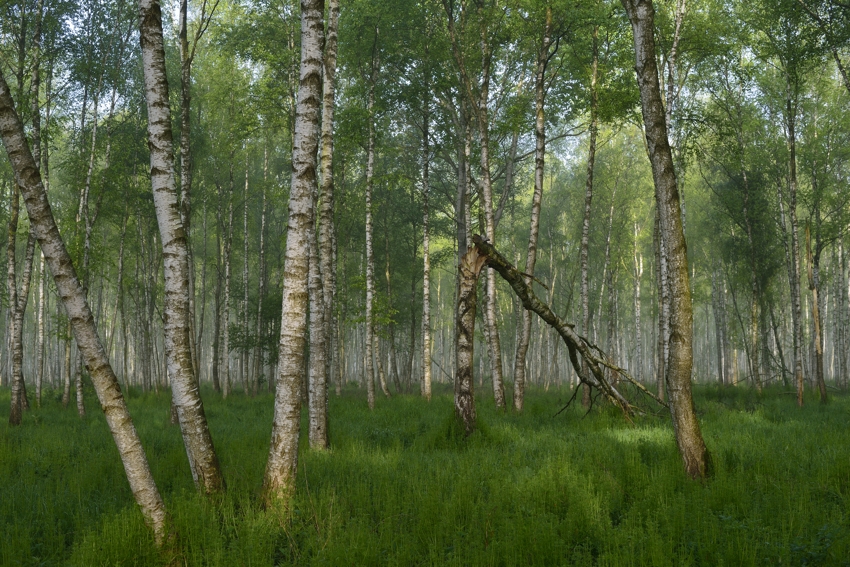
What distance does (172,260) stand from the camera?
5137 mm

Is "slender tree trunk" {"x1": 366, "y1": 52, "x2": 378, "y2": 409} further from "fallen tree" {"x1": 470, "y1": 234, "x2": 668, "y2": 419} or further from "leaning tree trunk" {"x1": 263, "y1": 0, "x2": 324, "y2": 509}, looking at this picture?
"leaning tree trunk" {"x1": 263, "y1": 0, "x2": 324, "y2": 509}

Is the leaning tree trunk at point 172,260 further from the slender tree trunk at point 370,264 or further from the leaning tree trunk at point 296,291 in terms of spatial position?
the slender tree trunk at point 370,264

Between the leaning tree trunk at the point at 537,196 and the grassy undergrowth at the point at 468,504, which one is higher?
the leaning tree trunk at the point at 537,196

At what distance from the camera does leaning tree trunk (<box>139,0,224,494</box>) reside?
5078mm

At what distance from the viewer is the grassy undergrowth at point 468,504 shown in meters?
4.38

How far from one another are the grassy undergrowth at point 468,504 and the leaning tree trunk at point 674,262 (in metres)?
0.45

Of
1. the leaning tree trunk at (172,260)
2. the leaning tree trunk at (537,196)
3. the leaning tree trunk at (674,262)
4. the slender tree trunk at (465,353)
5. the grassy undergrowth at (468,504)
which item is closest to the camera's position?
the grassy undergrowth at (468,504)

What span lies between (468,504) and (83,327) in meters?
3.92

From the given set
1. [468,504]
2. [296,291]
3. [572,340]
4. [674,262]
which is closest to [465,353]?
[572,340]

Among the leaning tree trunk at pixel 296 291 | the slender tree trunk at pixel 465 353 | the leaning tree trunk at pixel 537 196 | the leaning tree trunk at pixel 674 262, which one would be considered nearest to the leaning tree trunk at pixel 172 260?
the leaning tree trunk at pixel 296 291

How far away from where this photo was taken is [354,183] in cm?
2616

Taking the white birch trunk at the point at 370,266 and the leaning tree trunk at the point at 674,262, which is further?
the white birch trunk at the point at 370,266

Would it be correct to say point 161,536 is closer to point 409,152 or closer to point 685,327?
point 685,327

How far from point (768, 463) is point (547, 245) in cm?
3001
